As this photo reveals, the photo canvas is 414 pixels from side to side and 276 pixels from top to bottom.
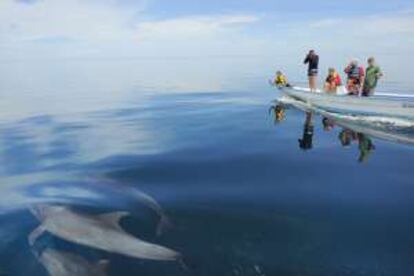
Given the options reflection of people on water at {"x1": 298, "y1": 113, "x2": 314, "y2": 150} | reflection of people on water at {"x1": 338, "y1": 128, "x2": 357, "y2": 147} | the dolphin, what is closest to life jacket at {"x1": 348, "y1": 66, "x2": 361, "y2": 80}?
reflection of people on water at {"x1": 298, "y1": 113, "x2": 314, "y2": 150}

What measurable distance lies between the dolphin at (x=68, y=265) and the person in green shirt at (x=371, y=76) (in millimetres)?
23225

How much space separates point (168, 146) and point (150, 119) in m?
13.7

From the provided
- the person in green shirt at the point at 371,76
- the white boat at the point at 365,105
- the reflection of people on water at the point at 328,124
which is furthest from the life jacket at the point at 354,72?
the reflection of people on water at the point at 328,124

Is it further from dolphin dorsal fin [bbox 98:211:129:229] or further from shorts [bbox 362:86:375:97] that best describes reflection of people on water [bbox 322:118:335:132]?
dolphin dorsal fin [bbox 98:211:129:229]

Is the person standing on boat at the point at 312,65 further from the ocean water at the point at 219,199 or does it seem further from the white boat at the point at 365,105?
the ocean water at the point at 219,199

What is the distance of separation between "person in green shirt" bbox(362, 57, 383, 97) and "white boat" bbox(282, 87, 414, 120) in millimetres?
585

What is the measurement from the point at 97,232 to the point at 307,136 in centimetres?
1671

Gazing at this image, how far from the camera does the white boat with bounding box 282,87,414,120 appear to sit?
29141 millimetres

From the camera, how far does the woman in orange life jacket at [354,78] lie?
3362 centimetres

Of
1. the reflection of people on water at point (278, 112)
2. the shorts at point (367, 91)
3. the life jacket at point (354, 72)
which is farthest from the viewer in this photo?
the reflection of people on water at point (278, 112)

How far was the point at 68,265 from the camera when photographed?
1233 cm

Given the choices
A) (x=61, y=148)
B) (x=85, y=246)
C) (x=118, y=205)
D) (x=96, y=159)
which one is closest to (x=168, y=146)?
(x=96, y=159)

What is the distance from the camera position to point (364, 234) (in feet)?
46.4

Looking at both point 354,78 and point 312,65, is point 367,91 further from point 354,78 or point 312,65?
point 312,65
